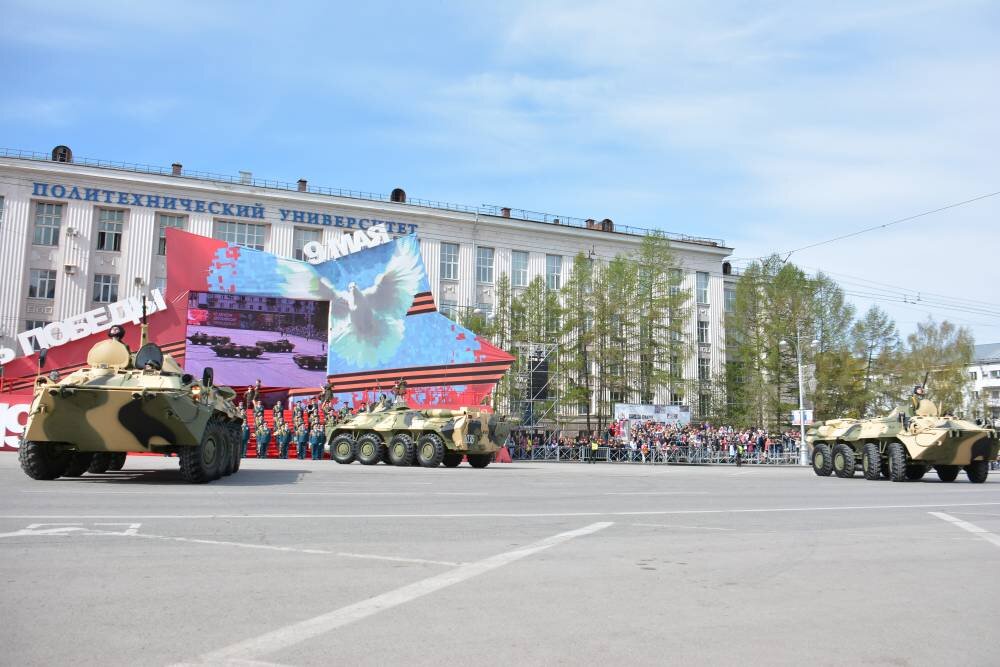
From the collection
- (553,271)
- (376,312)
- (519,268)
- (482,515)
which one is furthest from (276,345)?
(482,515)

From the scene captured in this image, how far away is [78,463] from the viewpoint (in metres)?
14.8

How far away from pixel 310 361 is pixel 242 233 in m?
14.0

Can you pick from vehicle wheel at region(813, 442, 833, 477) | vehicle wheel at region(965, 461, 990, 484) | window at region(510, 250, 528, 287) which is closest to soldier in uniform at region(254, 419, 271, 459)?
vehicle wheel at region(813, 442, 833, 477)

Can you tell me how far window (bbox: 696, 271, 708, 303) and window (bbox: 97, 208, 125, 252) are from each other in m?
37.9

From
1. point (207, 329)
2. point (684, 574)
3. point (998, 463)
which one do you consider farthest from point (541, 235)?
point (684, 574)

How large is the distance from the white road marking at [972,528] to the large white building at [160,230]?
35870 mm

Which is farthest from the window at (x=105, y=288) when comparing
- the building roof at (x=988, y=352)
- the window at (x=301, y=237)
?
the building roof at (x=988, y=352)

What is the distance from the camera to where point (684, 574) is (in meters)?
6.73

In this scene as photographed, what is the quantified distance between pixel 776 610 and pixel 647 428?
35.9m

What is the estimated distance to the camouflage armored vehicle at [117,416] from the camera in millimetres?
13141

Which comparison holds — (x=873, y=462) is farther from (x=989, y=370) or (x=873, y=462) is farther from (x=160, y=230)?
(x=989, y=370)

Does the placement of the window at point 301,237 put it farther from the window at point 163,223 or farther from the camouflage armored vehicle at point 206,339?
the camouflage armored vehicle at point 206,339

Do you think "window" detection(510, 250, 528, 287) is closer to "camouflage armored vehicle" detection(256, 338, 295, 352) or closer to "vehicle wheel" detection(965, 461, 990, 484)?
"camouflage armored vehicle" detection(256, 338, 295, 352)

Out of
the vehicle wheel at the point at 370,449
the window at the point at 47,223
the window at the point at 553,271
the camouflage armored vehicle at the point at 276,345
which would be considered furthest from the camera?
the window at the point at 553,271
